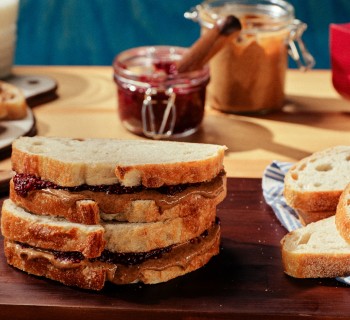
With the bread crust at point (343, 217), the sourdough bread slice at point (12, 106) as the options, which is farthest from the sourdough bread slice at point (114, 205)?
the sourdough bread slice at point (12, 106)

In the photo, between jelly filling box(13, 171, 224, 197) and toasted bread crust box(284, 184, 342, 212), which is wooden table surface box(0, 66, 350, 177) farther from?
jelly filling box(13, 171, 224, 197)

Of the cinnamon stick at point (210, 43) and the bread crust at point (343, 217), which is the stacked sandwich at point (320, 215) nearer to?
the bread crust at point (343, 217)

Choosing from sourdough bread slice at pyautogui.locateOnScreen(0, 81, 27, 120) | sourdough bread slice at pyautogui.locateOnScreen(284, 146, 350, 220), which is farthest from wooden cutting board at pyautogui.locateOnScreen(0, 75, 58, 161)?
sourdough bread slice at pyautogui.locateOnScreen(284, 146, 350, 220)

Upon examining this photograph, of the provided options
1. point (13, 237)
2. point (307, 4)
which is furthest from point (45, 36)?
point (13, 237)

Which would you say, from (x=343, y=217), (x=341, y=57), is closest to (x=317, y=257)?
(x=343, y=217)

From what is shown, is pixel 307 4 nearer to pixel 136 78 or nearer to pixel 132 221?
pixel 136 78
